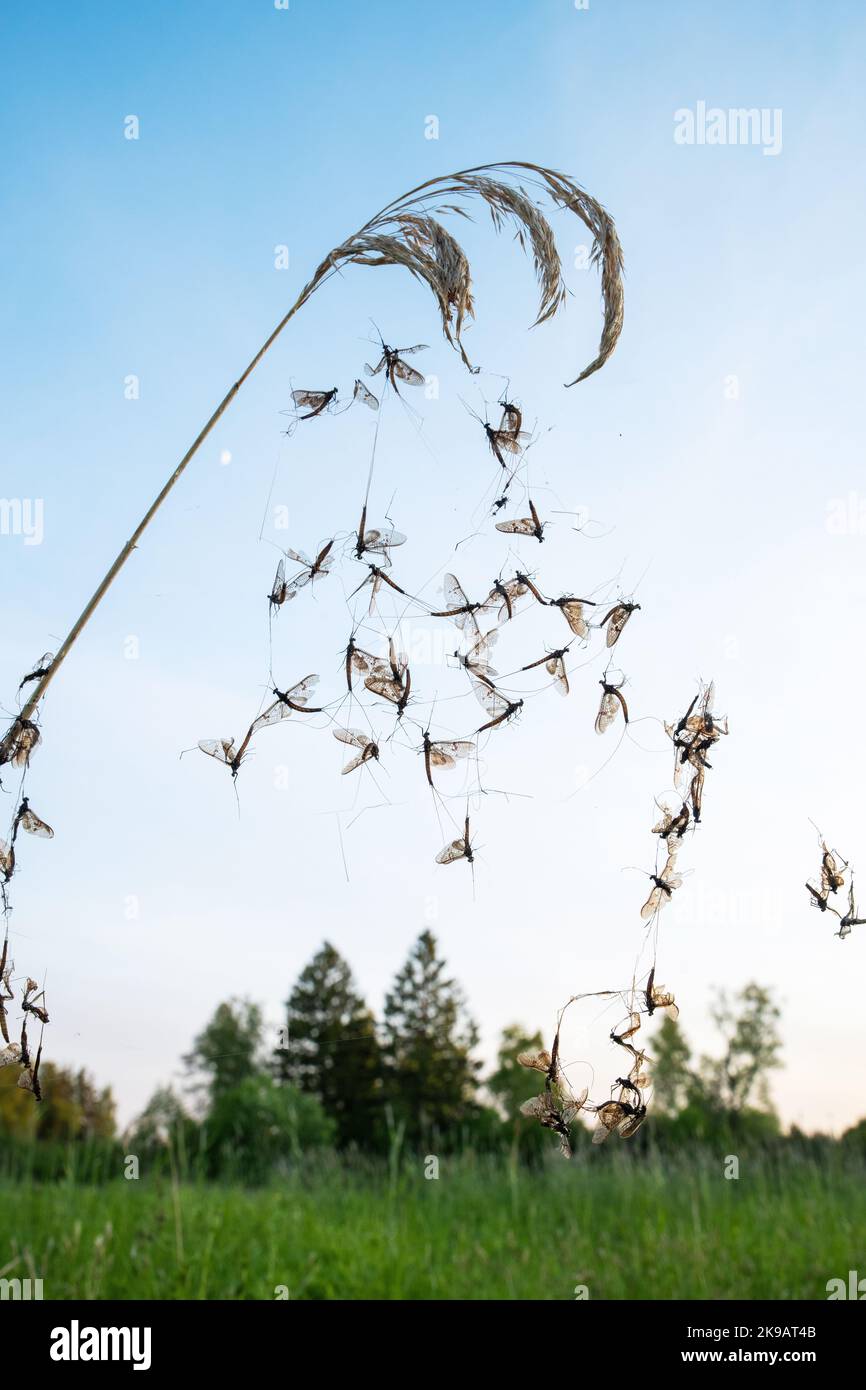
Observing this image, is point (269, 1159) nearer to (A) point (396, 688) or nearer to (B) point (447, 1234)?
(B) point (447, 1234)

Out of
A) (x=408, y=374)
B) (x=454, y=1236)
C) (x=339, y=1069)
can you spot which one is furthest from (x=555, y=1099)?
(x=339, y=1069)

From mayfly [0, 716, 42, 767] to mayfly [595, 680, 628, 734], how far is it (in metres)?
0.74

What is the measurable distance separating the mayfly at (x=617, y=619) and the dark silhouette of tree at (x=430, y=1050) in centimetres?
1491

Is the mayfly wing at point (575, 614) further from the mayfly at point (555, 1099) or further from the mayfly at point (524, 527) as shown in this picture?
the mayfly at point (555, 1099)

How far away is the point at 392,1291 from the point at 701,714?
5.54 meters

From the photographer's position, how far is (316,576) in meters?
1.51

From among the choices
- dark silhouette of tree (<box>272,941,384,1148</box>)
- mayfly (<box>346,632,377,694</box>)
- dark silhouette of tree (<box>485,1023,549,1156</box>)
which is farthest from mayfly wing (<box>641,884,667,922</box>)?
dark silhouette of tree (<box>272,941,384,1148</box>)

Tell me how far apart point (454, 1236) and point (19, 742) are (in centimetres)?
744

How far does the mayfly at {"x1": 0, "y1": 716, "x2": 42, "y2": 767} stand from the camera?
4.45 ft

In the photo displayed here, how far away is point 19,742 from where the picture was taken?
1364 mm

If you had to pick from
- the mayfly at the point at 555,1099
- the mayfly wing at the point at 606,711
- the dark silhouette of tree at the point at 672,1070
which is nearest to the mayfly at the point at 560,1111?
the mayfly at the point at 555,1099

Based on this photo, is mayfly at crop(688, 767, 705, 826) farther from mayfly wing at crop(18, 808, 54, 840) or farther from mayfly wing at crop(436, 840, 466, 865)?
mayfly wing at crop(18, 808, 54, 840)
